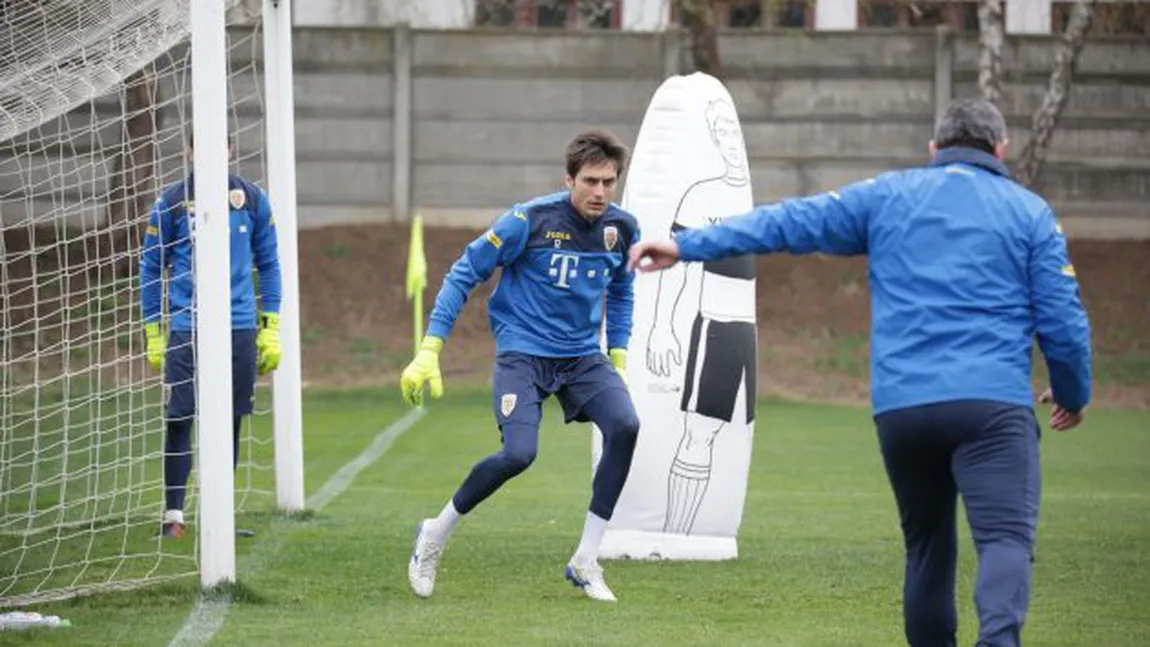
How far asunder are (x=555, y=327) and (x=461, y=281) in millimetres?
479

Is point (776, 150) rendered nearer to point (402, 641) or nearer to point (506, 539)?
point (506, 539)

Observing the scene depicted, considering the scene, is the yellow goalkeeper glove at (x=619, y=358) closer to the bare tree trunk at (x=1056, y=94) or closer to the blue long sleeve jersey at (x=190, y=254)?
the blue long sleeve jersey at (x=190, y=254)

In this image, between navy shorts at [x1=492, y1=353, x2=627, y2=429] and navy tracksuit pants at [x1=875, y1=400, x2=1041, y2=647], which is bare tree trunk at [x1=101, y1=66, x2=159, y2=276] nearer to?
navy shorts at [x1=492, y1=353, x2=627, y2=429]

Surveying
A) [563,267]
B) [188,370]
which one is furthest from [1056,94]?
[563,267]

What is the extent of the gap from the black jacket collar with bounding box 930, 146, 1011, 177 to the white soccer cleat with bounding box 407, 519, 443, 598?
3.38 m

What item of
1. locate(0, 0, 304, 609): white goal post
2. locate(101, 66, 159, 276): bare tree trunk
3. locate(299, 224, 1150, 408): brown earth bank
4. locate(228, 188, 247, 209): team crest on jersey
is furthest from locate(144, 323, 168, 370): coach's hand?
locate(299, 224, 1150, 408): brown earth bank

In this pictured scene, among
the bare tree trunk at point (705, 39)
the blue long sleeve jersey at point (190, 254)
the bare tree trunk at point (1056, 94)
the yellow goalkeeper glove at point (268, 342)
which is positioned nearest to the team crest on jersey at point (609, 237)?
the blue long sleeve jersey at point (190, 254)

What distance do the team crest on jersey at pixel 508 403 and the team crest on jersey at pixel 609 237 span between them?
2.54 feet

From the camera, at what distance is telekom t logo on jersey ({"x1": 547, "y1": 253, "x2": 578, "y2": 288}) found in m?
8.52

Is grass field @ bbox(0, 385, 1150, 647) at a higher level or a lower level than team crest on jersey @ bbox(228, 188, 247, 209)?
lower

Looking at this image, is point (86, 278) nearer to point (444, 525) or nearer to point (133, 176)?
point (133, 176)

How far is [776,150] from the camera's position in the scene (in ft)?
80.2

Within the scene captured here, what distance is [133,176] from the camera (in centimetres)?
1059

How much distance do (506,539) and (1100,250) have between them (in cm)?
1600
